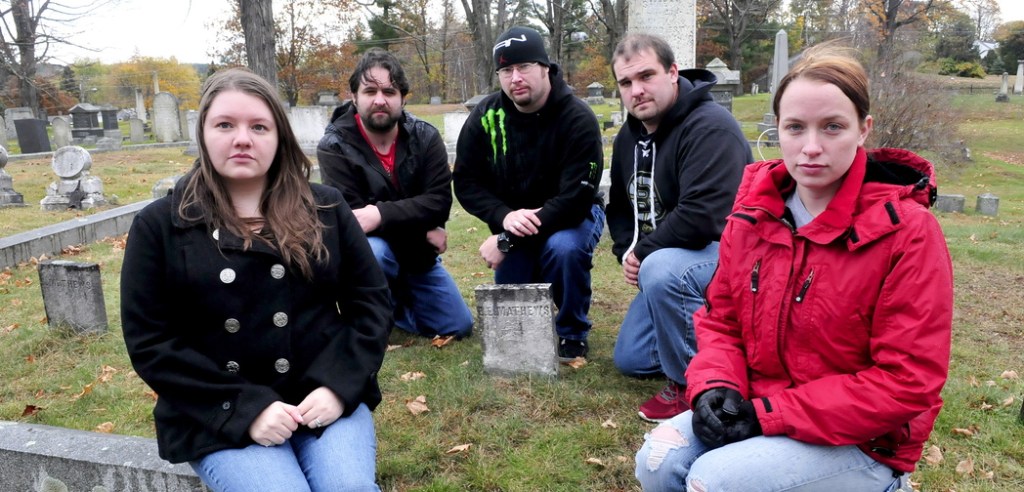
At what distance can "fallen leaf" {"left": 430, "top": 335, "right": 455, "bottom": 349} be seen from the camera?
458 centimetres

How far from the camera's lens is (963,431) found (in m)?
3.20

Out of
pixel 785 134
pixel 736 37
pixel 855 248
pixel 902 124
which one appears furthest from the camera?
pixel 736 37

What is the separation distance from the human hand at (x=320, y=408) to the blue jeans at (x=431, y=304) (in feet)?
7.40

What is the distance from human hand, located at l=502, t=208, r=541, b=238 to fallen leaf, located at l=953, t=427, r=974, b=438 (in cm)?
222

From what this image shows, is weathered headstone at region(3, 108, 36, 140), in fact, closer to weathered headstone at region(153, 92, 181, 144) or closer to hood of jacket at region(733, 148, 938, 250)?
weathered headstone at region(153, 92, 181, 144)

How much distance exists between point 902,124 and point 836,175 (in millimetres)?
13745

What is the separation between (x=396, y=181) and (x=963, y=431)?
3.25 metres

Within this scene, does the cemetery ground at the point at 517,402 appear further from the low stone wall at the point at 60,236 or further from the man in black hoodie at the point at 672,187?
the low stone wall at the point at 60,236

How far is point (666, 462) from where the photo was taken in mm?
2148

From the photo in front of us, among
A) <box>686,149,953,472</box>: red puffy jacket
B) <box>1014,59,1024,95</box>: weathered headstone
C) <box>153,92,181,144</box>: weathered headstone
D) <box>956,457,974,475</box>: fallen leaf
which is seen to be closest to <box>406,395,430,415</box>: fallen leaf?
<box>686,149,953,472</box>: red puffy jacket

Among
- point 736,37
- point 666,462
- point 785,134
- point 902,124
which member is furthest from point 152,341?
point 736,37

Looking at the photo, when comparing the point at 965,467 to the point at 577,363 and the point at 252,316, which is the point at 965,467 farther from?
the point at 252,316

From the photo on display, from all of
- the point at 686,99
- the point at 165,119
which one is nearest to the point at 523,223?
the point at 686,99

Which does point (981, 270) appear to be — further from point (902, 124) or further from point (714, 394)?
point (902, 124)
